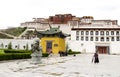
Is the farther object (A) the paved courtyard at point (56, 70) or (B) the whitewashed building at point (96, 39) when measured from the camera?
(B) the whitewashed building at point (96, 39)

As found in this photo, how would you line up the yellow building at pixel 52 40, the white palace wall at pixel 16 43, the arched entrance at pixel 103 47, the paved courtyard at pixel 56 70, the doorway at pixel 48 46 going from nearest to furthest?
the paved courtyard at pixel 56 70, the yellow building at pixel 52 40, the doorway at pixel 48 46, the white palace wall at pixel 16 43, the arched entrance at pixel 103 47

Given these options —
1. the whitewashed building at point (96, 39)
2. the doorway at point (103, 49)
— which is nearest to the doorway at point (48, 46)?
the whitewashed building at point (96, 39)

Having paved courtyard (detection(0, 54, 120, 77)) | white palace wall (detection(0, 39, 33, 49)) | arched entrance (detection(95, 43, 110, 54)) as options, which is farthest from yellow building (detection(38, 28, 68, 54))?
paved courtyard (detection(0, 54, 120, 77))

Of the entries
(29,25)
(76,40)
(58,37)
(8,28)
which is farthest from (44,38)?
(8,28)

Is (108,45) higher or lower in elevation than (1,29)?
lower

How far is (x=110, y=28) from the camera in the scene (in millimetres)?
74562

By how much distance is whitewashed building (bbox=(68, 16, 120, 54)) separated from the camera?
240 ft

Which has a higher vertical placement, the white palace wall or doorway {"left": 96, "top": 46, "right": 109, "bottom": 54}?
the white palace wall

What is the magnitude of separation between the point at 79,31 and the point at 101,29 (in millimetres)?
6322

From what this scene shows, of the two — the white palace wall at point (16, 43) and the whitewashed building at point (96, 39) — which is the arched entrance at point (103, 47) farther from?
the white palace wall at point (16, 43)

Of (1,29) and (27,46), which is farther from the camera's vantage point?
(1,29)

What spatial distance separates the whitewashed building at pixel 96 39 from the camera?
240 ft

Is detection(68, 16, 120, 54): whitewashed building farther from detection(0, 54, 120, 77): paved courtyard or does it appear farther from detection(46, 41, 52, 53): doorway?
detection(0, 54, 120, 77): paved courtyard

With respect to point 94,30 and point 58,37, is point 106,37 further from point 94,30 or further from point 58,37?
point 58,37
